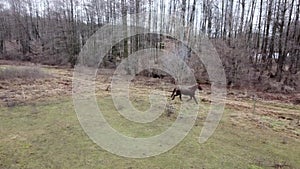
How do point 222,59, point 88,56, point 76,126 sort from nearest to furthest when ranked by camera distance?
1. point 76,126
2. point 222,59
3. point 88,56

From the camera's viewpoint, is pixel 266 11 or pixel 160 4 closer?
pixel 266 11

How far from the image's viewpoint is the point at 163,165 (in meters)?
5.49

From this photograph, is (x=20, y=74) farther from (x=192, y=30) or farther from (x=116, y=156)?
(x=116, y=156)

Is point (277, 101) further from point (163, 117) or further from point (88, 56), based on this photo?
point (88, 56)

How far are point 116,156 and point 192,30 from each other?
1448 centimetres

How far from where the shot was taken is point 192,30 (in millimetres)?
18812

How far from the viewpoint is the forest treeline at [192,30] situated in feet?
54.9

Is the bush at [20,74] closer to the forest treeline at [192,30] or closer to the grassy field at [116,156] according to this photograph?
the grassy field at [116,156]

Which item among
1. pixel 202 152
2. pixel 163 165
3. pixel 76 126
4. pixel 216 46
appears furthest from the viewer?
pixel 216 46

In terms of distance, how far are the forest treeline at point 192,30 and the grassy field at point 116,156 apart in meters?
8.96

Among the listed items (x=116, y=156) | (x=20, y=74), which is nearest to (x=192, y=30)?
(x=20, y=74)

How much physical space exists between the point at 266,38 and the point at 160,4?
33.4 ft

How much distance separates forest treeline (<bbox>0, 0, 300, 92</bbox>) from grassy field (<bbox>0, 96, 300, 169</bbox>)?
29.4 feet

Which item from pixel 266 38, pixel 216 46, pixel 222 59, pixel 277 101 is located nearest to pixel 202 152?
pixel 277 101
